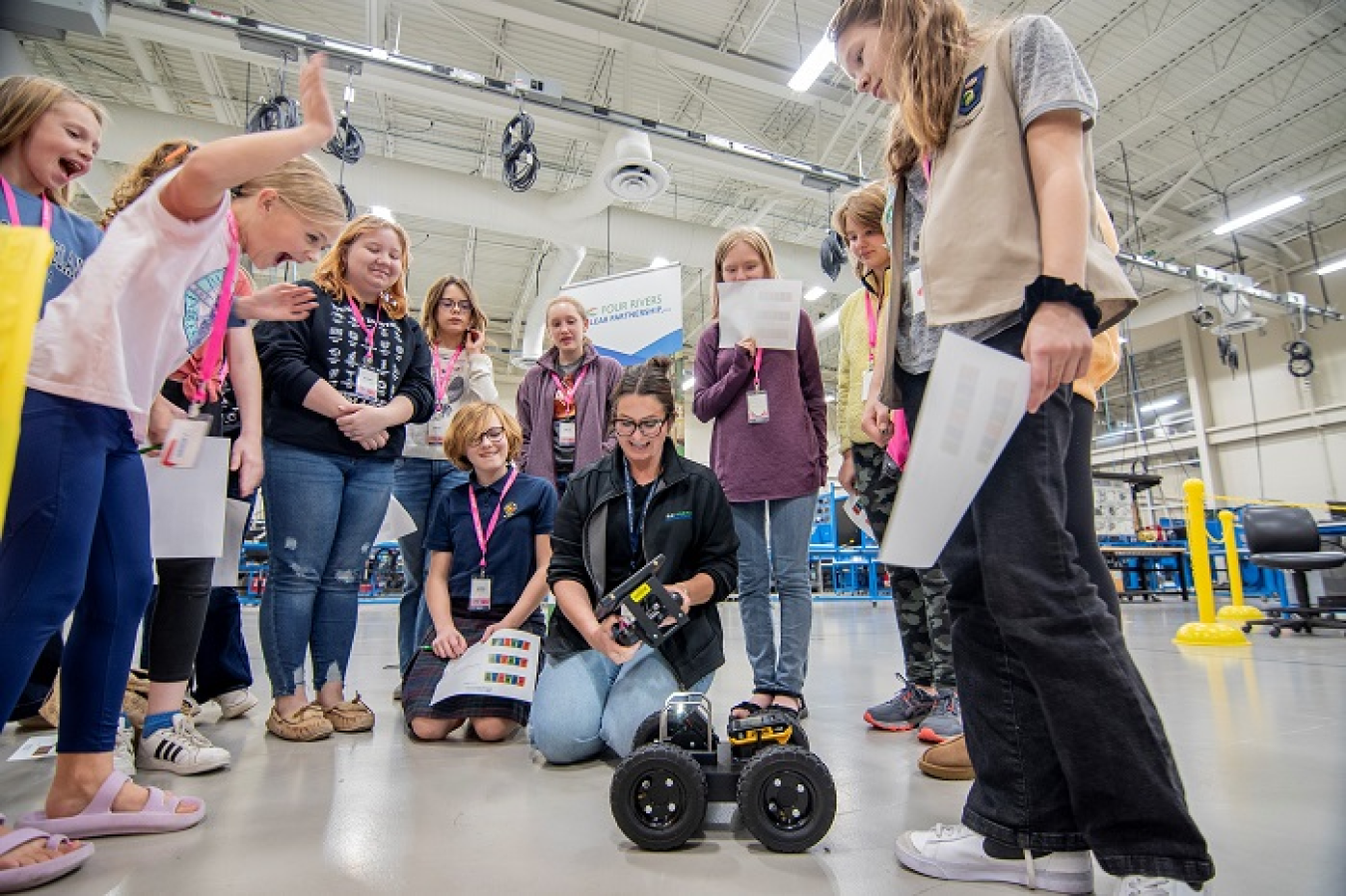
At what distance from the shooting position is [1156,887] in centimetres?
71

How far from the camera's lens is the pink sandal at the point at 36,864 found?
87cm

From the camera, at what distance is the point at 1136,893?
2.34 feet

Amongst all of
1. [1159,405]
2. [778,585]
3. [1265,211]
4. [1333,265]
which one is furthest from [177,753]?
[1159,405]

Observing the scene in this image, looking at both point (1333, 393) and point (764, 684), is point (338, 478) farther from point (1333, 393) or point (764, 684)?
point (1333, 393)

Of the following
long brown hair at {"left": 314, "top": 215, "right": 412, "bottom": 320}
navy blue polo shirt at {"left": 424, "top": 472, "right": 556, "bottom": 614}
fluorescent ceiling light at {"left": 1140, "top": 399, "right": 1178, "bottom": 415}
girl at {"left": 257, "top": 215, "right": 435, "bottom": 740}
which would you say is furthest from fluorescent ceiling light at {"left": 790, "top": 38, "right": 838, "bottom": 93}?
fluorescent ceiling light at {"left": 1140, "top": 399, "right": 1178, "bottom": 415}

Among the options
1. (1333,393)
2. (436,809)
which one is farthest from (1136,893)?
(1333,393)

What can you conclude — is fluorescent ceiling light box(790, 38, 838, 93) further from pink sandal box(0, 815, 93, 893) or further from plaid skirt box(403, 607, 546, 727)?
pink sandal box(0, 815, 93, 893)

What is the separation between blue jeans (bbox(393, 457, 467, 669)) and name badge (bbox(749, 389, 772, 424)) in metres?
0.97

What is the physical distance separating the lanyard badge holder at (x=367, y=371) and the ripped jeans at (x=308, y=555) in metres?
0.18

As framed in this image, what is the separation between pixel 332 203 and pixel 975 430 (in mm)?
1158

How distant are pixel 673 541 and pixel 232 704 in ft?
4.75

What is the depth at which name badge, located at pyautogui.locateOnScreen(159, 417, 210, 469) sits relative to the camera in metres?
1.24

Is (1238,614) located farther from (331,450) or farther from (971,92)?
(331,450)

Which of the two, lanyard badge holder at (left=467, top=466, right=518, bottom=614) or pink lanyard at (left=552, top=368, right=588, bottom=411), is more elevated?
pink lanyard at (left=552, top=368, right=588, bottom=411)
